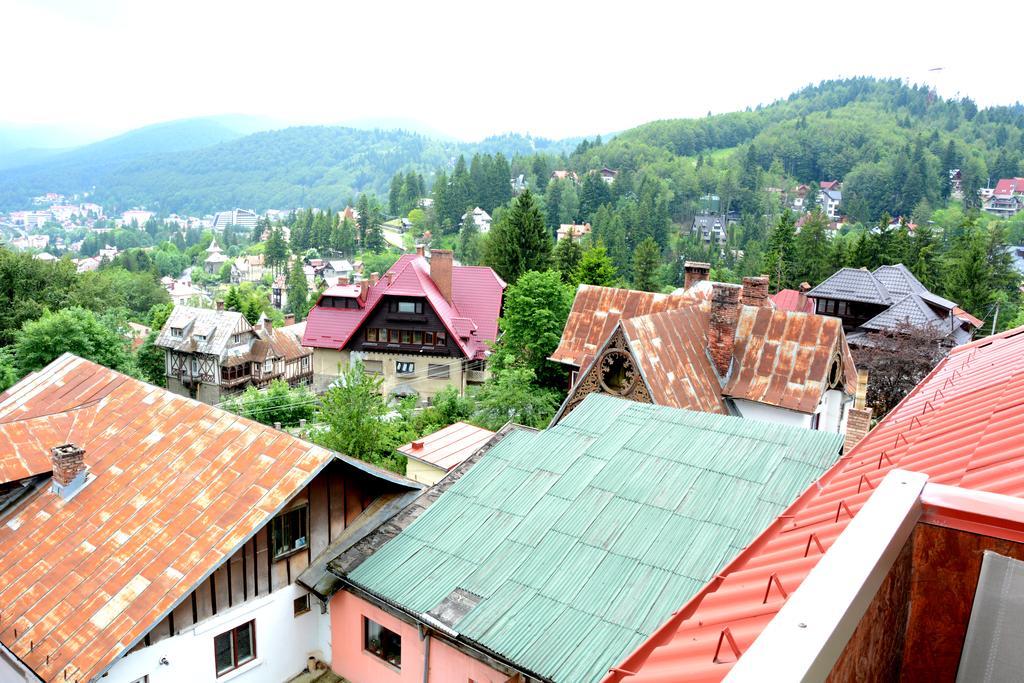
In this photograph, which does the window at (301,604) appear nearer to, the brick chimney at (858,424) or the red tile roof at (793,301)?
the brick chimney at (858,424)

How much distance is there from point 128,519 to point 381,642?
5.34m

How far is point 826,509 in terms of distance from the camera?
4730 millimetres

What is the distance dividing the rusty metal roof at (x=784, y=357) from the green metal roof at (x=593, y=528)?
8929mm

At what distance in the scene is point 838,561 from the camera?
7.70 feet

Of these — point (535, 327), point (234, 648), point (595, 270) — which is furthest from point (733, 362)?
point (595, 270)

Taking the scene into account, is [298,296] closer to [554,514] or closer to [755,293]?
[755,293]

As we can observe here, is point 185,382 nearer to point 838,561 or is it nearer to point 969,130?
point 838,561

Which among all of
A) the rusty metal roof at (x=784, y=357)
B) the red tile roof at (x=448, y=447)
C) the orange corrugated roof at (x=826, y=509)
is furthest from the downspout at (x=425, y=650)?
the rusty metal roof at (x=784, y=357)

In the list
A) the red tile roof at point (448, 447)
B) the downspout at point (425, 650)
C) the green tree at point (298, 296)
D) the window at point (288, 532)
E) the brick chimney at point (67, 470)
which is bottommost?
the green tree at point (298, 296)

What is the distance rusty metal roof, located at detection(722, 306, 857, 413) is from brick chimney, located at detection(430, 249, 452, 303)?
82.7 feet

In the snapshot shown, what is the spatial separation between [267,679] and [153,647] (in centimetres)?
264

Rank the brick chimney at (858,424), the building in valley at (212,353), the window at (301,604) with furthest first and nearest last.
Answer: the building in valley at (212,353), the brick chimney at (858,424), the window at (301,604)

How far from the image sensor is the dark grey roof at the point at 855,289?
161ft

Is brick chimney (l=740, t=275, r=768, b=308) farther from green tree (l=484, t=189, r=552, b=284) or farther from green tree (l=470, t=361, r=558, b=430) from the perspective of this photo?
green tree (l=484, t=189, r=552, b=284)
